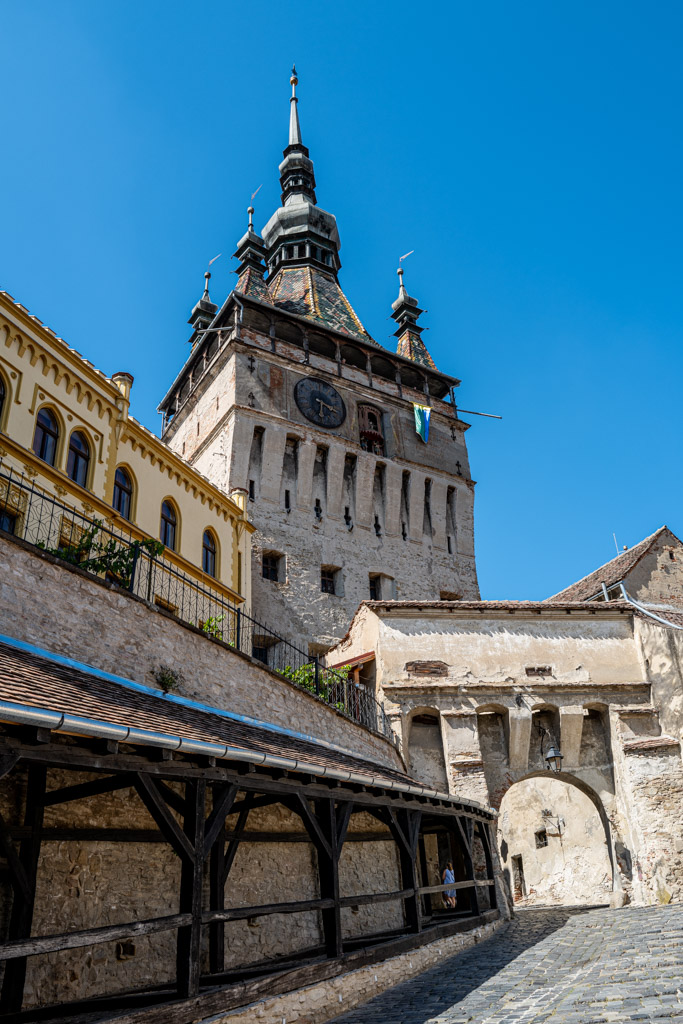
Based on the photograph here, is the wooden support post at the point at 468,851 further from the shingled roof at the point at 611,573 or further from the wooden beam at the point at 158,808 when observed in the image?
the shingled roof at the point at 611,573

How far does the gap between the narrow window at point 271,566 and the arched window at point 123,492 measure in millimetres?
7919

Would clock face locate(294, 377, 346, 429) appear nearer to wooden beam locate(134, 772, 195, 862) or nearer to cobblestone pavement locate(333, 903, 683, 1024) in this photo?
cobblestone pavement locate(333, 903, 683, 1024)

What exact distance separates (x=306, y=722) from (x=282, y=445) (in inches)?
581

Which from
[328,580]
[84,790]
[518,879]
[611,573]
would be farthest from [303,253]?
[84,790]

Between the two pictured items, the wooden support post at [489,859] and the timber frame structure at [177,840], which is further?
the wooden support post at [489,859]

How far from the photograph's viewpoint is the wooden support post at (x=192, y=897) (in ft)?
20.2

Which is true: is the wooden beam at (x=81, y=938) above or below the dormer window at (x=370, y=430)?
below

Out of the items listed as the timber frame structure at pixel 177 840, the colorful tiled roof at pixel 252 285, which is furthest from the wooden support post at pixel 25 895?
the colorful tiled roof at pixel 252 285

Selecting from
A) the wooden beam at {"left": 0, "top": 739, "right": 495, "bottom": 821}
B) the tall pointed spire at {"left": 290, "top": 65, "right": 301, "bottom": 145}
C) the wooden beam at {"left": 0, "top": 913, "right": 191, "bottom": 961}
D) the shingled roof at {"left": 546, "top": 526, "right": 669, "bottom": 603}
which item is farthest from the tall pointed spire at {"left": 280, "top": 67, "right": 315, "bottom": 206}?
the wooden beam at {"left": 0, "top": 913, "right": 191, "bottom": 961}

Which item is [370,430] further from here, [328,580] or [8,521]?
[8,521]

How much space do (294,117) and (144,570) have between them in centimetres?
3942

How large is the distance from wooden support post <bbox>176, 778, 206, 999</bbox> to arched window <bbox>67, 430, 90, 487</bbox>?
1041 centimetres

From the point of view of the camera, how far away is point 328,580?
26.5 m

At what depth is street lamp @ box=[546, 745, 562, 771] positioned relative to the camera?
55.0ft
